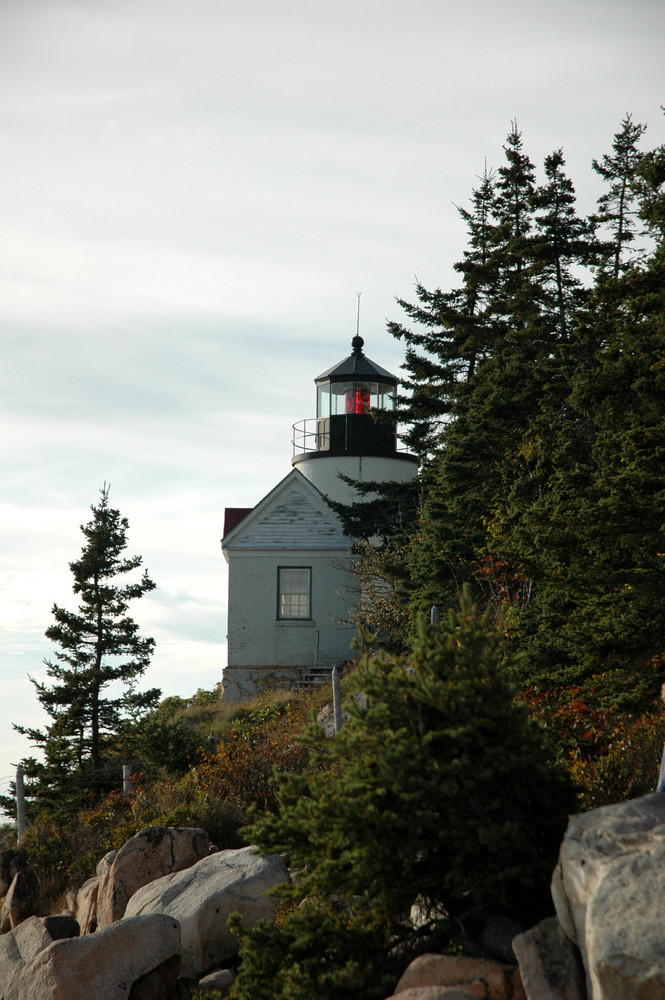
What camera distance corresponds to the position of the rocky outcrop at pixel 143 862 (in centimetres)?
1181

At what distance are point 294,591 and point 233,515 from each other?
407cm

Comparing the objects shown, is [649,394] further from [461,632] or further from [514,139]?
[514,139]

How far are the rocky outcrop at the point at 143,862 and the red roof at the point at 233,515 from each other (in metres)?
18.6

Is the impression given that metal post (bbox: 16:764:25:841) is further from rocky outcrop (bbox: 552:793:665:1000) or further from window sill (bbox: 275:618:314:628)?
rocky outcrop (bbox: 552:793:665:1000)

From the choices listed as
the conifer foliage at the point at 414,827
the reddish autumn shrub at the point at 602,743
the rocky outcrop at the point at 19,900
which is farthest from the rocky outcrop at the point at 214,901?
the rocky outcrop at the point at 19,900

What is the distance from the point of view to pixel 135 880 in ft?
39.0

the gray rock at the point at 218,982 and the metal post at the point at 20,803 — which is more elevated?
the metal post at the point at 20,803

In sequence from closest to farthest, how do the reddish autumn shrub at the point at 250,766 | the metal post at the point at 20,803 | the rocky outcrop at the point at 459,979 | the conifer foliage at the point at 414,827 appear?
the rocky outcrop at the point at 459,979
the conifer foliage at the point at 414,827
the reddish autumn shrub at the point at 250,766
the metal post at the point at 20,803

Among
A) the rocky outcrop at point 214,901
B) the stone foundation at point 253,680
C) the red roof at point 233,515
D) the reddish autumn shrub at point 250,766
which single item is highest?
the red roof at point 233,515

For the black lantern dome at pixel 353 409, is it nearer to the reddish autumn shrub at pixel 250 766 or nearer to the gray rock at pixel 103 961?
the reddish autumn shrub at pixel 250 766

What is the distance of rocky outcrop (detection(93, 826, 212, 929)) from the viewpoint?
38.8ft

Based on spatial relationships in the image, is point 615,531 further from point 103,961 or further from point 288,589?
point 288,589

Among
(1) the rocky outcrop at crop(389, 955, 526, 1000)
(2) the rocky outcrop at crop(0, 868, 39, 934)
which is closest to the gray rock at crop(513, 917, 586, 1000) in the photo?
(1) the rocky outcrop at crop(389, 955, 526, 1000)

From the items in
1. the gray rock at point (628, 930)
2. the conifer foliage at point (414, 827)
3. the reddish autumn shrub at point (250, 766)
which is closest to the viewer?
the gray rock at point (628, 930)
